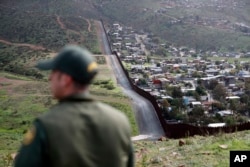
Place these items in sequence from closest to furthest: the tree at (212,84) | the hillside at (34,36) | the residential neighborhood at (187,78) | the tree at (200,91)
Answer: the residential neighborhood at (187,78) < the tree at (200,91) < the tree at (212,84) < the hillside at (34,36)

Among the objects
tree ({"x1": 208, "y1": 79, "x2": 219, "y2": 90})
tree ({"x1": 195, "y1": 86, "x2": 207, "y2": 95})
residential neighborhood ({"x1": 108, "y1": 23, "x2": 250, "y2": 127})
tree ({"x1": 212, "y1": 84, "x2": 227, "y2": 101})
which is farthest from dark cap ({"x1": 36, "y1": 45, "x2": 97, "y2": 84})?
tree ({"x1": 208, "y1": 79, "x2": 219, "y2": 90})

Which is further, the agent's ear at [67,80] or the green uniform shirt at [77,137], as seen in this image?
the agent's ear at [67,80]

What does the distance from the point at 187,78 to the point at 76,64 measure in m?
37.3

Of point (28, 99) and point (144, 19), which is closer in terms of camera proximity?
point (28, 99)

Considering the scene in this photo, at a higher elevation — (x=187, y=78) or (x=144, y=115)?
(x=187, y=78)

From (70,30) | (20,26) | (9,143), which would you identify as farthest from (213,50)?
(9,143)

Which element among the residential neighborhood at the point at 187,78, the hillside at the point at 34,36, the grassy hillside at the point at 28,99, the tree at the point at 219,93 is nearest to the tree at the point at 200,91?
the residential neighborhood at the point at 187,78

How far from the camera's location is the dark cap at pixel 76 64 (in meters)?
2.11

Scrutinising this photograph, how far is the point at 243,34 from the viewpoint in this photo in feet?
211

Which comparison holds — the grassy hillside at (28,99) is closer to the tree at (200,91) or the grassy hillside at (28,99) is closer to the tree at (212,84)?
the tree at (200,91)

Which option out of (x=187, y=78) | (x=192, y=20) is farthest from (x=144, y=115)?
(x=192, y=20)

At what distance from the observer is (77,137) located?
80.8 inches

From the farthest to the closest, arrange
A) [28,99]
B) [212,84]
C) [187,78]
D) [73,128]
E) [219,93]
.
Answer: [187,78] → [212,84] → [219,93] → [28,99] → [73,128]

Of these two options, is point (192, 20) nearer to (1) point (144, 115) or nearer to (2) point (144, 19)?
(2) point (144, 19)
